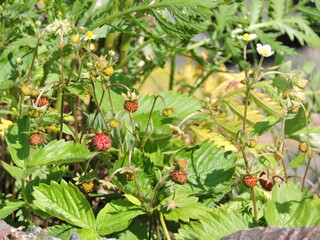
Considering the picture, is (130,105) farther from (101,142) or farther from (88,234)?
(88,234)

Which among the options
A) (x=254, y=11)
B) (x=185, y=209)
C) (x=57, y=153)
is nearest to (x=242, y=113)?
(x=254, y=11)

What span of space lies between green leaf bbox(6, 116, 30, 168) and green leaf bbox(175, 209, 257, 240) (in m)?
0.47

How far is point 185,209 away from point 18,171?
0.45m

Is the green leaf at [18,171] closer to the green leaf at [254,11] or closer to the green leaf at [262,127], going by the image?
the green leaf at [262,127]

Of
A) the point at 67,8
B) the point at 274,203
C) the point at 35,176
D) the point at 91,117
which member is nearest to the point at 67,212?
the point at 35,176

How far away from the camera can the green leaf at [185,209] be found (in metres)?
1.56

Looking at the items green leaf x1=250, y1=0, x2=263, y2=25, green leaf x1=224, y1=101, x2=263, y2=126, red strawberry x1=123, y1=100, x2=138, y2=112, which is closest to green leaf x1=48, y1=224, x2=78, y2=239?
red strawberry x1=123, y1=100, x2=138, y2=112

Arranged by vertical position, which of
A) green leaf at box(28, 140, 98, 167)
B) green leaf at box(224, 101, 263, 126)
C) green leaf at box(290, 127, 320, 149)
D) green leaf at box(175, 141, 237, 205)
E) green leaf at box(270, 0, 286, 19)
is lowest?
green leaf at box(290, 127, 320, 149)

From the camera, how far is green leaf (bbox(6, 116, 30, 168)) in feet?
5.37

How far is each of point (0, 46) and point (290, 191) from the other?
1006 millimetres

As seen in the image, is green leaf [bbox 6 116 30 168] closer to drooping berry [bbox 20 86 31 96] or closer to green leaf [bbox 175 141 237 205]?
drooping berry [bbox 20 86 31 96]

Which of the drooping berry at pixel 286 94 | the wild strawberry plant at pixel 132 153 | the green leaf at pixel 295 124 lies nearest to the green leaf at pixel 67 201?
the wild strawberry plant at pixel 132 153

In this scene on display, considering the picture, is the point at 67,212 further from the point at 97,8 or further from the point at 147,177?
the point at 97,8

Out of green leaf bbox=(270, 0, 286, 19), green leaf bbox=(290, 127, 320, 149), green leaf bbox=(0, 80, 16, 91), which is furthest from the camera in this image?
green leaf bbox=(270, 0, 286, 19)
